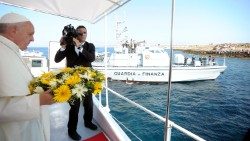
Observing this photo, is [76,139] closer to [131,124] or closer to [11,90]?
[11,90]

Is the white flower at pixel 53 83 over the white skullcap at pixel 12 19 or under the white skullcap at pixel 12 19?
under

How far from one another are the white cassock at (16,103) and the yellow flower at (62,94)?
12 cm

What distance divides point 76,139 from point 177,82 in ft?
93.7

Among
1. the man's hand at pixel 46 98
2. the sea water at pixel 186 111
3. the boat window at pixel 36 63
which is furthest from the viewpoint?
the sea water at pixel 186 111

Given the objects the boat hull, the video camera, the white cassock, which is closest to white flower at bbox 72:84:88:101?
the white cassock

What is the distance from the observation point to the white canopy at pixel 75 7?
340cm

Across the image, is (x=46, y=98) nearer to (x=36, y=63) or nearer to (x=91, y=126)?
(x=91, y=126)

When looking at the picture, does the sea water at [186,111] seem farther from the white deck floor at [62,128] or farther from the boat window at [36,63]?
the white deck floor at [62,128]

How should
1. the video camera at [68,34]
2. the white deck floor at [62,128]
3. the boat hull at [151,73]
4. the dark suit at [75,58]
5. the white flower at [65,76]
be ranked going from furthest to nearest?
the boat hull at [151,73] → the white deck floor at [62,128] → the dark suit at [75,58] → the video camera at [68,34] → the white flower at [65,76]

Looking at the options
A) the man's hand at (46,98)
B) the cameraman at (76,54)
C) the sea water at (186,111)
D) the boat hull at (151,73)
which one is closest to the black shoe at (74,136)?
the cameraman at (76,54)

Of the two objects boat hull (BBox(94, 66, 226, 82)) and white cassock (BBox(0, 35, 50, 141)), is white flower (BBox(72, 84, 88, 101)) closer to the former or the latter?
white cassock (BBox(0, 35, 50, 141))

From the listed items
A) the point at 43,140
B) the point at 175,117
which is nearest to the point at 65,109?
the point at 43,140

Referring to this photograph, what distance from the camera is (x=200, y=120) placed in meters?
16.6

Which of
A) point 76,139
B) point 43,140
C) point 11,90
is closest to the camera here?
point 11,90
